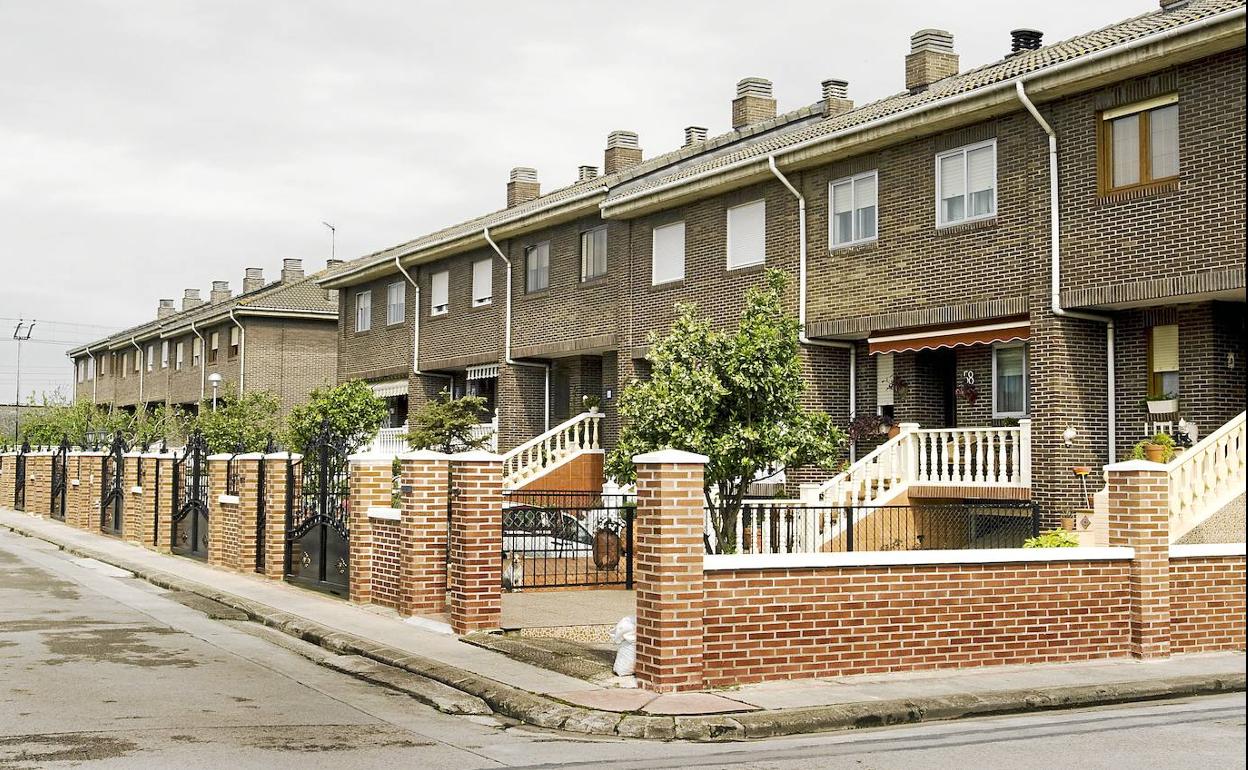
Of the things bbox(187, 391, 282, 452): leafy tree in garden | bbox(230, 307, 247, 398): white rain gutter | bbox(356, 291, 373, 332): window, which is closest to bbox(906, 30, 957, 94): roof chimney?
bbox(187, 391, 282, 452): leafy tree in garden

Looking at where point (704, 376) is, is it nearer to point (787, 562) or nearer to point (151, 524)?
point (787, 562)

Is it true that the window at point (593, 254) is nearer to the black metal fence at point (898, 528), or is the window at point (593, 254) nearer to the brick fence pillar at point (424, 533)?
the black metal fence at point (898, 528)

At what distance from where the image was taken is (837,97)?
30891mm

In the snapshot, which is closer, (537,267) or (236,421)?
(537,267)

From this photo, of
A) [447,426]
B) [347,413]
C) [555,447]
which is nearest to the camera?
[447,426]

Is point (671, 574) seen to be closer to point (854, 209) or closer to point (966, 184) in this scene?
point (966, 184)

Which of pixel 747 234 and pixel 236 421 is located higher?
pixel 747 234

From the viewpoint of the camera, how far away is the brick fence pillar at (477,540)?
13.9 metres

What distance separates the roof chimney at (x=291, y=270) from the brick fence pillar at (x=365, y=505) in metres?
42.3

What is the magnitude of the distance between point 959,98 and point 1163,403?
5.25 meters

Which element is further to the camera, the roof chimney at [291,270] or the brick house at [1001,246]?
the roof chimney at [291,270]

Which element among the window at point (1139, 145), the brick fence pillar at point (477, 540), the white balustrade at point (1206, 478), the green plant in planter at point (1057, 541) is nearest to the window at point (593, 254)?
the window at point (1139, 145)

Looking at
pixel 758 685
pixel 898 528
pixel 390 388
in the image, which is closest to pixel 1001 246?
pixel 898 528

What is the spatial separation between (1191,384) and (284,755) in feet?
45.7
